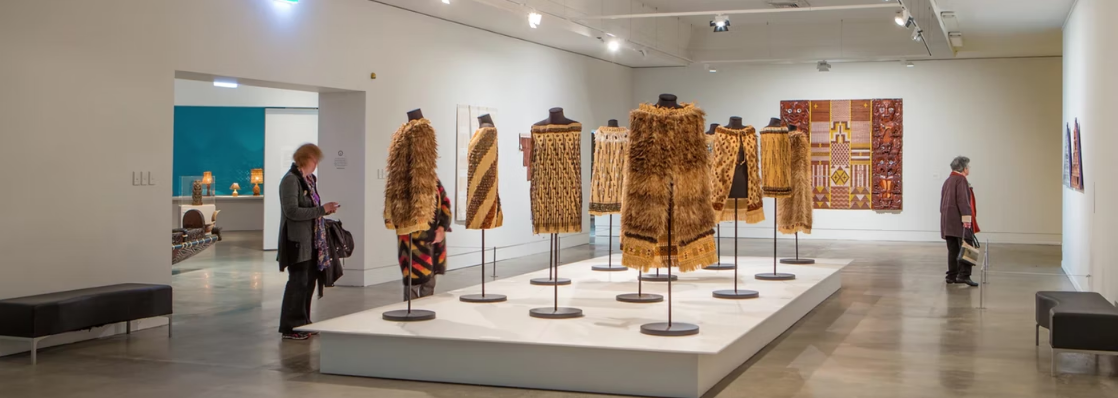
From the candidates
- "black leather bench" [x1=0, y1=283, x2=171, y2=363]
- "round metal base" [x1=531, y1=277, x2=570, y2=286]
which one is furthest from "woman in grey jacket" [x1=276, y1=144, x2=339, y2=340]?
"round metal base" [x1=531, y1=277, x2=570, y2=286]

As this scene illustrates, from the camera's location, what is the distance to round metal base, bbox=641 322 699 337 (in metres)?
5.76

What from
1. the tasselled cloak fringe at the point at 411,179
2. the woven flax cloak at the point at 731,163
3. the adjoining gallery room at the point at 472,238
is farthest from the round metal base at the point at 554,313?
the woven flax cloak at the point at 731,163

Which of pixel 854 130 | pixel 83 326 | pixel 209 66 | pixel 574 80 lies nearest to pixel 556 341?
pixel 83 326

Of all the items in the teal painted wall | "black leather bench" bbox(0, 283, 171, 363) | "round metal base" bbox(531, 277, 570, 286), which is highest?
the teal painted wall

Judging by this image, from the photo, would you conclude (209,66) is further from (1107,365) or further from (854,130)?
(854,130)

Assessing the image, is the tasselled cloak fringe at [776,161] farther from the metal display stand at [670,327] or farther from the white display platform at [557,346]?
the metal display stand at [670,327]

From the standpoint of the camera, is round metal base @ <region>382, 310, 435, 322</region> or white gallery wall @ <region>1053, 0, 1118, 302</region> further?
white gallery wall @ <region>1053, 0, 1118, 302</region>

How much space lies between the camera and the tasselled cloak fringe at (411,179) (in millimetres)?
6371

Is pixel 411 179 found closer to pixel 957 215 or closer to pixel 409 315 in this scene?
pixel 409 315

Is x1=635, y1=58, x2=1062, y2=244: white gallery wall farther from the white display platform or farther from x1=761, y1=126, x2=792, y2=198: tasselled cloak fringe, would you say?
the white display platform

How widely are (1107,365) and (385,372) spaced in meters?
4.58

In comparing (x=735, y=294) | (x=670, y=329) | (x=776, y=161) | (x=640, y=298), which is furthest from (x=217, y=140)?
(x=670, y=329)

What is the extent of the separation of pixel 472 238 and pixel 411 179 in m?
6.39

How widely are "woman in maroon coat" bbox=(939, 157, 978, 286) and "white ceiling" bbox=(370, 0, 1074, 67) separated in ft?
6.91
